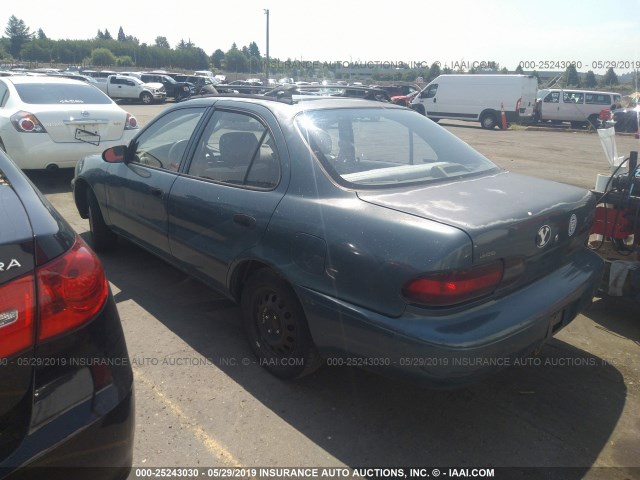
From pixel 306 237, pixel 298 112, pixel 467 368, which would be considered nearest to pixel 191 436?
pixel 306 237

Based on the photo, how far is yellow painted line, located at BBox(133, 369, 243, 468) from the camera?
2.47m

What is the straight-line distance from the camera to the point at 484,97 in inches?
946

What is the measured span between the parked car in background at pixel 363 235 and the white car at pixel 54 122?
12.3ft

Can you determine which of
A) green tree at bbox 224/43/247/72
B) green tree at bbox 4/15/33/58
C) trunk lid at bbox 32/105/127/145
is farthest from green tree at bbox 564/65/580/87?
green tree at bbox 4/15/33/58

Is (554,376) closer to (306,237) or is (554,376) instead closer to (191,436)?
(306,237)

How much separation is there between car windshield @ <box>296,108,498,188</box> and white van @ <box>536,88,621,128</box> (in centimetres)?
2505

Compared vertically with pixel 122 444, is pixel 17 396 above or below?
above

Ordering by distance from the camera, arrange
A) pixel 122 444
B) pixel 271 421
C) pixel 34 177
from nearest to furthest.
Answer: pixel 122 444 → pixel 271 421 → pixel 34 177

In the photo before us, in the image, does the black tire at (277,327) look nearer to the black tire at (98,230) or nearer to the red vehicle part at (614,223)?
the black tire at (98,230)

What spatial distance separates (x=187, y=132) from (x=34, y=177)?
5.81 metres

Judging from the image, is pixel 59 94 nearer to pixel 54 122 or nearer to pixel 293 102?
pixel 54 122

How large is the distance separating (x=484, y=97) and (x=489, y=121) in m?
1.14

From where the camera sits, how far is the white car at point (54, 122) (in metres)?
Result: 6.96

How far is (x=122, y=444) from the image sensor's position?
181 cm
